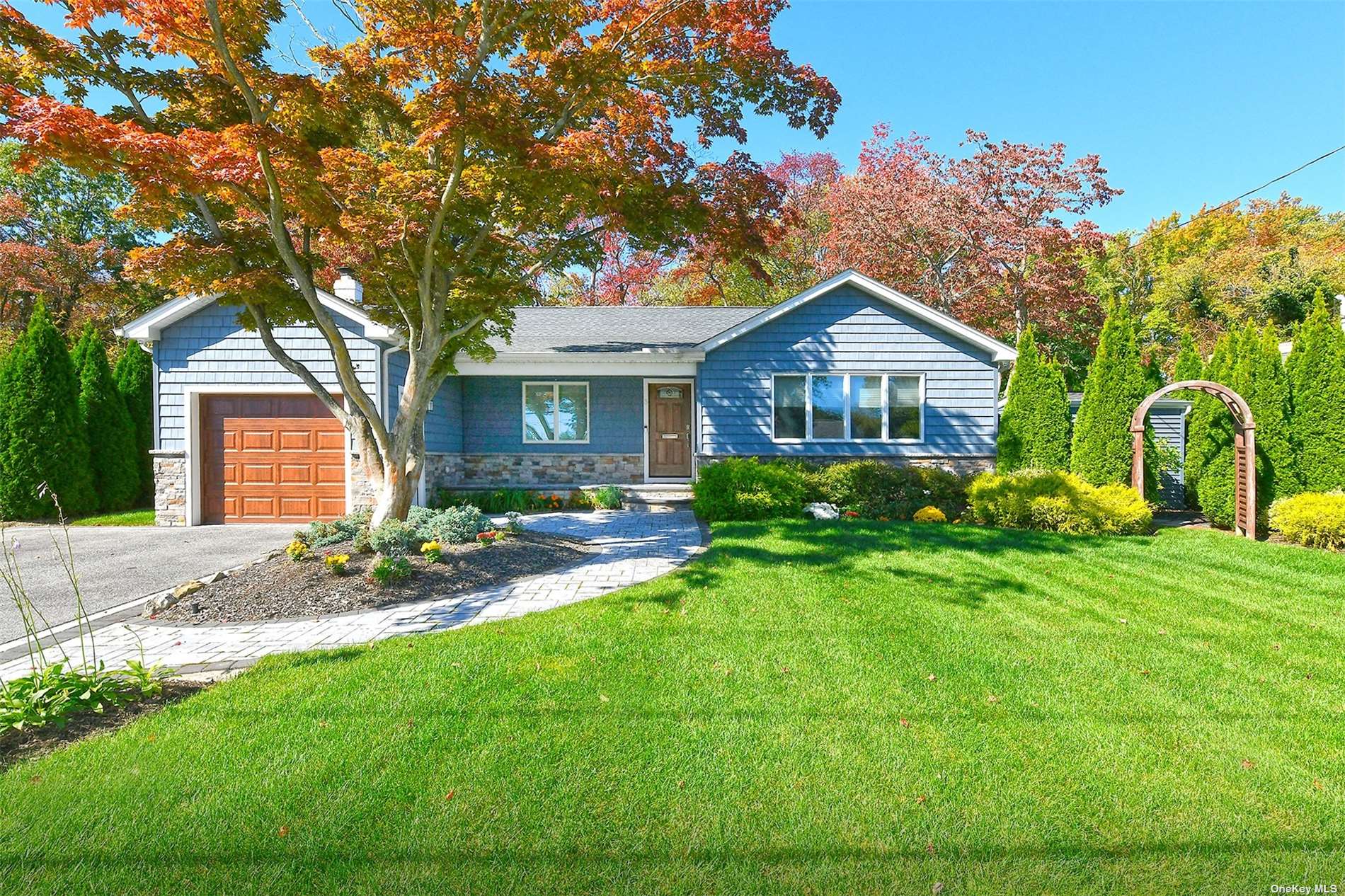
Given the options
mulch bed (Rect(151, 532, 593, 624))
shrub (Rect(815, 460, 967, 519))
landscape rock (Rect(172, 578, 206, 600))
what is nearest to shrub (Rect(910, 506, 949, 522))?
shrub (Rect(815, 460, 967, 519))

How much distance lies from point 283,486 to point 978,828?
1127 cm

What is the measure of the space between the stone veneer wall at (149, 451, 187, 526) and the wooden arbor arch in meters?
15.0

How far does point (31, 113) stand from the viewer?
466 cm

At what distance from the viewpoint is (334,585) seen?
5648 mm

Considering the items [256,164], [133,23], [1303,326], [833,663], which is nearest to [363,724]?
[833,663]

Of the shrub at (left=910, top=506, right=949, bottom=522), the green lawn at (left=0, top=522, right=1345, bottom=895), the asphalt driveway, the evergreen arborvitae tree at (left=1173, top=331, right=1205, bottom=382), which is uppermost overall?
the evergreen arborvitae tree at (left=1173, top=331, right=1205, bottom=382)

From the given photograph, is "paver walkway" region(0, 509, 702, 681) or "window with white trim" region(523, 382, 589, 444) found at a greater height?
"window with white trim" region(523, 382, 589, 444)

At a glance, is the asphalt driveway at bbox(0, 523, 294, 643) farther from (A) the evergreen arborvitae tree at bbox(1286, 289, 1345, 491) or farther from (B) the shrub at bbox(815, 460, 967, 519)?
(A) the evergreen arborvitae tree at bbox(1286, 289, 1345, 491)

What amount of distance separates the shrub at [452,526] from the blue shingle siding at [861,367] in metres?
5.47

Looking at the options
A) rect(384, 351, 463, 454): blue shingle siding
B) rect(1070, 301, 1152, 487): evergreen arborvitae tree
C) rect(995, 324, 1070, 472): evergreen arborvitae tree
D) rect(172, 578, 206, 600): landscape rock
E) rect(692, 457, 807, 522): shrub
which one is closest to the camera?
rect(172, 578, 206, 600): landscape rock

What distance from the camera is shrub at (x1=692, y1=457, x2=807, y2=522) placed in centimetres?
969

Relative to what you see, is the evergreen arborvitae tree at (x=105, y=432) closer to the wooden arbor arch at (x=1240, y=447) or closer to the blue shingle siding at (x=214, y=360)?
the blue shingle siding at (x=214, y=360)

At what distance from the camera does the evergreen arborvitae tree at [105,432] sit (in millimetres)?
11562

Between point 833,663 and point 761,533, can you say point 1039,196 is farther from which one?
point 833,663
